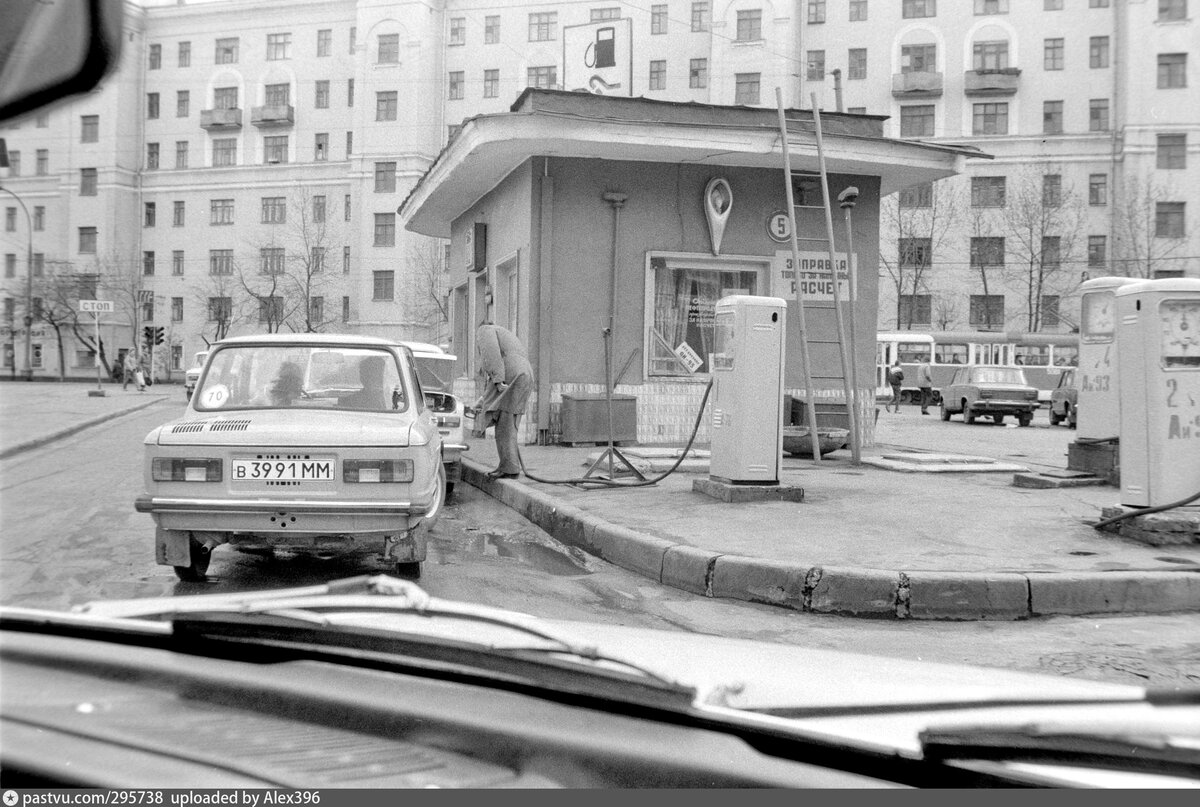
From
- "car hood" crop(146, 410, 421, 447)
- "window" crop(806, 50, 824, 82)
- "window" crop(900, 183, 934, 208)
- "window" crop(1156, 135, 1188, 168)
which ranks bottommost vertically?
"car hood" crop(146, 410, 421, 447)

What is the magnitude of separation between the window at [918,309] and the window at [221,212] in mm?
38929

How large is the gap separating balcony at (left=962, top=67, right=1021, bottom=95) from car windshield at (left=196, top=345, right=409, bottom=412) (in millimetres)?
51787

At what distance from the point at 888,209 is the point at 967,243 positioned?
4.38 m

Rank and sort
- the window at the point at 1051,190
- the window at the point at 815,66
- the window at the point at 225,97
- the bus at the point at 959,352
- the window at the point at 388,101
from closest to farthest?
1. the bus at the point at 959,352
2. the window at the point at 1051,190
3. the window at the point at 815,66
4. the window at the point at 388,101
5. the window at the point at 225,97

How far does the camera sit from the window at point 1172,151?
156 feet

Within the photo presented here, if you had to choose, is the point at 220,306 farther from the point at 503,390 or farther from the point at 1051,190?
the point at 503,390

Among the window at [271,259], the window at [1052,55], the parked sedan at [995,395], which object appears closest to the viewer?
the parked sedan at [995,395]

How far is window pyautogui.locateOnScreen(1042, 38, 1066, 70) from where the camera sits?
51.4 m

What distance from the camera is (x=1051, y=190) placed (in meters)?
50.8

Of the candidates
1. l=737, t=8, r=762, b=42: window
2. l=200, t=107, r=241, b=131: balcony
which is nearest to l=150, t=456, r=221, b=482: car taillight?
l=737, t=8, r=762, b=42: window

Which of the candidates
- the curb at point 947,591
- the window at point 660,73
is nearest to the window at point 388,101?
the window at point 660,73

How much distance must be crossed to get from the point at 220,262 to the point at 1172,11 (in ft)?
171

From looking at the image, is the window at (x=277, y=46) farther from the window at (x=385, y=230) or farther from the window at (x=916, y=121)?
the window at (x=916, y=121)

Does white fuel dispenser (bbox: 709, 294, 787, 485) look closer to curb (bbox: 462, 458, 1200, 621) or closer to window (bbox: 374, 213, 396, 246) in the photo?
curb (bbox: 462, 458, 1200, 621)
